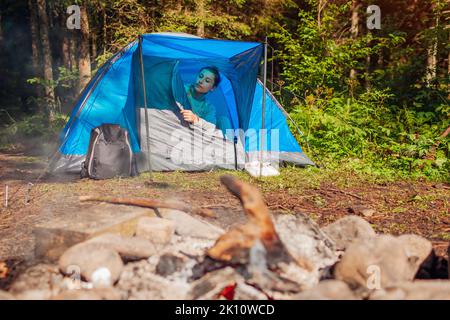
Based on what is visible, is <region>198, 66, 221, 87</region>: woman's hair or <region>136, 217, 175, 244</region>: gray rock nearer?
<region>136, 217, 175, 244</region>: gray rock

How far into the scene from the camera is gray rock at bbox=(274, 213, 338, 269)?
2732 mm

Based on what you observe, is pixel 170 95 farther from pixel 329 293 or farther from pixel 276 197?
pixel 329 293

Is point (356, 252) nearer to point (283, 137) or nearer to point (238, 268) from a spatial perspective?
point (238, 268)

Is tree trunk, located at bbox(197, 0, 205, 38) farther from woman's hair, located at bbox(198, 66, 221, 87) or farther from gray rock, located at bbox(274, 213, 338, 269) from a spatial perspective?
gray rock, located at bbox(274, 213, 338, 269)

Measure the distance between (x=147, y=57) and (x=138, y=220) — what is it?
162 inches

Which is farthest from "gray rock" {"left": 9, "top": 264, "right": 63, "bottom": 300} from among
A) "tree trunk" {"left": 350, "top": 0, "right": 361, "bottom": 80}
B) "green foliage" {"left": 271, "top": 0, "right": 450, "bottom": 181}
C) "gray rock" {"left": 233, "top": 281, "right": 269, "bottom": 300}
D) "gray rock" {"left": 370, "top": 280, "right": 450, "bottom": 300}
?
"tree trunk" {"left": 350, "top": 0, "right": 361, "bottom": 80}

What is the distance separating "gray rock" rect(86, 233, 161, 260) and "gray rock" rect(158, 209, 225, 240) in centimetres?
30

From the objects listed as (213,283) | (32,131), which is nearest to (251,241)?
(213,283)

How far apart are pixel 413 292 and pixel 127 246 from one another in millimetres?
1629

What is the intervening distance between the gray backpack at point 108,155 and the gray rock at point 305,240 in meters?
3.58

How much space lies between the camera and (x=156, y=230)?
9.32 feet

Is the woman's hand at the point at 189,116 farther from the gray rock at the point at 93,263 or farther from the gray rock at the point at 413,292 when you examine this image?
the gray rock at the point at 413,292
